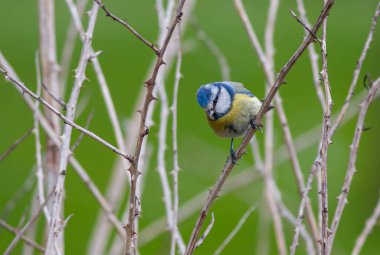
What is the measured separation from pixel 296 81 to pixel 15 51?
2222 mm

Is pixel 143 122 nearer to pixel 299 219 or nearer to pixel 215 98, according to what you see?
pixel 299 219

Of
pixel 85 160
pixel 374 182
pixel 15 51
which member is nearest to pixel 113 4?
pixel 15 51

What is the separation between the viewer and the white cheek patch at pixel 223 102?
2.11 metres

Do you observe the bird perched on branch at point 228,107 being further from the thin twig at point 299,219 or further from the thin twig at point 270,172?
the thin twig at point 299,219

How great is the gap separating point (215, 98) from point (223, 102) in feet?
0.17

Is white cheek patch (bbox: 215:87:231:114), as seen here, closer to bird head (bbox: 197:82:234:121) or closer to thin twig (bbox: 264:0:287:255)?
bird head (bbox: 197:82:234:121)

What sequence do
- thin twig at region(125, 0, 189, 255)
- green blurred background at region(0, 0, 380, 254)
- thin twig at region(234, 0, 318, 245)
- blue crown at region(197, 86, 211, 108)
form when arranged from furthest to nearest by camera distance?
green blurred background at region(0, 0, 380, 254), blue crown at region(197, 86, 211, 108), thin twig at region(234, 0, 318, 245), thin twig at region(125, 0, 189, 255)

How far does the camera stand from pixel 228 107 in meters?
2.11

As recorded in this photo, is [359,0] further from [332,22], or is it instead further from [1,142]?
[1,142]

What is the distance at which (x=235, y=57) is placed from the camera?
5305mm

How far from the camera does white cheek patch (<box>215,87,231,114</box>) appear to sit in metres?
2.11

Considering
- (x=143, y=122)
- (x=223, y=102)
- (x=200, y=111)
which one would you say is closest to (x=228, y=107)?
(x=223, y=102)

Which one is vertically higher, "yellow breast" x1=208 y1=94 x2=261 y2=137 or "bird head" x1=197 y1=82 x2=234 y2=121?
"bird head" x1=197 y1=82 x2=234 y2=121

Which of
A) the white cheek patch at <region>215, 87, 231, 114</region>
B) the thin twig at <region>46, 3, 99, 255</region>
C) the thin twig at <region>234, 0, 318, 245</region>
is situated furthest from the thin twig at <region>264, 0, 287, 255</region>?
the thin twig at <region>46, 3, 99, 255</region>
